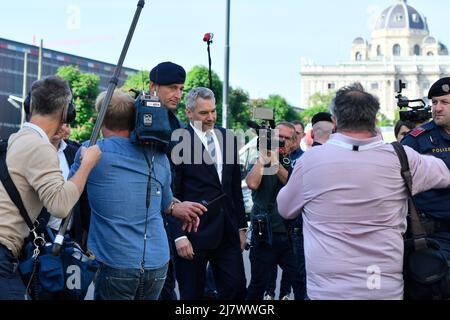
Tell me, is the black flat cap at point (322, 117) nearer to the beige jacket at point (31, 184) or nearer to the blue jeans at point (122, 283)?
the blue jeans at point (122, 283)

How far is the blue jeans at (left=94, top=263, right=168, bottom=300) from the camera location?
16.9 feet

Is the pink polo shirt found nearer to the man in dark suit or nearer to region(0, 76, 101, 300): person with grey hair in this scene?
region(0, 76, 101, 300): person with grey hair

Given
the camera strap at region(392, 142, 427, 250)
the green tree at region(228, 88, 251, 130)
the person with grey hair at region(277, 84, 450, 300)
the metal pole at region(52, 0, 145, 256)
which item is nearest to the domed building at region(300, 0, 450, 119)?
the green tree at region(228, 88, 251, 130)

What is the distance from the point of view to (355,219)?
15.1 feet

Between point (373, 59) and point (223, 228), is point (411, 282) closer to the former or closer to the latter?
point (223, 228)

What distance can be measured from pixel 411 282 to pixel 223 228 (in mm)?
2300

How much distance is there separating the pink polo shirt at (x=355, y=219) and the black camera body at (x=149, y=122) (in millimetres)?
→ 915

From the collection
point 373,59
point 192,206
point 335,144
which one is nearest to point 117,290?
point 192,206

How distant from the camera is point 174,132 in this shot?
6656 millimetres

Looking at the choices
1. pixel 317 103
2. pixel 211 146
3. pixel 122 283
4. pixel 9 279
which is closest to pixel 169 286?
pixel 211 146

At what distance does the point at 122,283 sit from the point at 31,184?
87cm

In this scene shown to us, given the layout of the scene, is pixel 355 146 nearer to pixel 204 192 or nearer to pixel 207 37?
pixel 204 192
